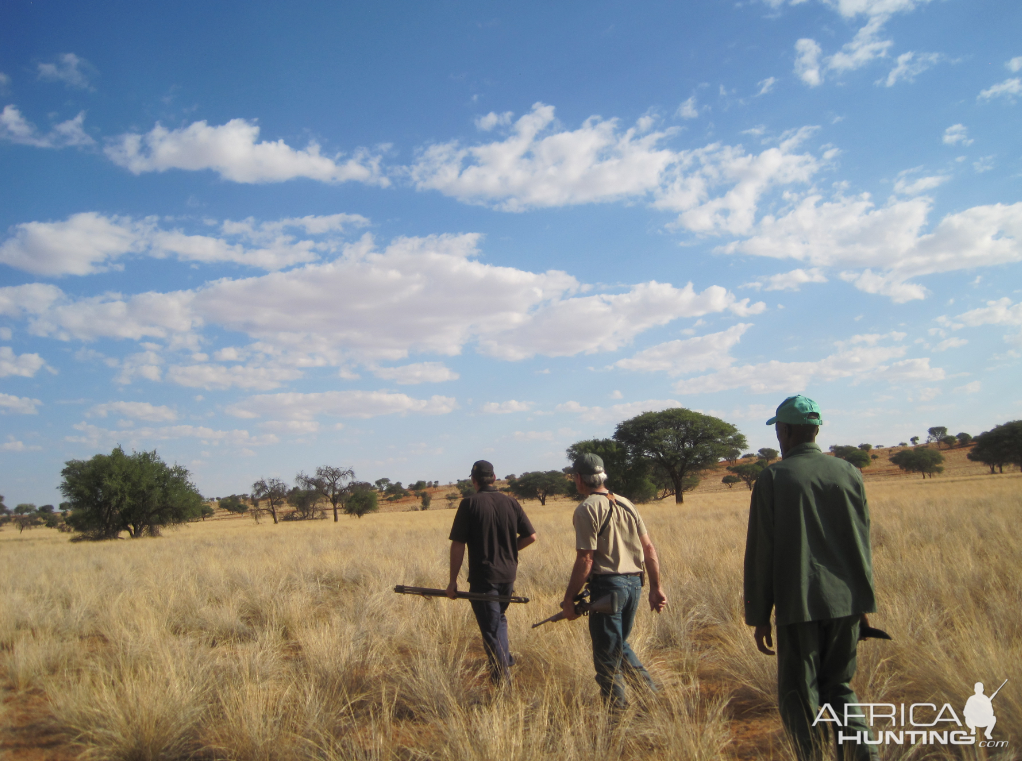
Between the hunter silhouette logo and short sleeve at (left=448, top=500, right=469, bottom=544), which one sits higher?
short sleeve at (left=448, top=500, right=469, bottom=544)

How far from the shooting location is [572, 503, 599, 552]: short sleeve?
378 centimetres

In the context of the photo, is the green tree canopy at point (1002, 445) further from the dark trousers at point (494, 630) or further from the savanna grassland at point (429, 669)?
the dark trousers at point (494, 630)

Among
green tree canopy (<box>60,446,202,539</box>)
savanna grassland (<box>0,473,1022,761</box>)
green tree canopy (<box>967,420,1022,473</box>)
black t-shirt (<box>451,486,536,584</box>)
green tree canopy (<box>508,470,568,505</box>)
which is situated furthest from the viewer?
green tree canopy (<box>508,470,568,505</box>)

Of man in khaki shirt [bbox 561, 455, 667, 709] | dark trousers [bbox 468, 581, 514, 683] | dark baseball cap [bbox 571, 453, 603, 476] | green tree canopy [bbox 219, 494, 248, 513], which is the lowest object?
green tree canopy [bbox 219, 494, 248, 513]

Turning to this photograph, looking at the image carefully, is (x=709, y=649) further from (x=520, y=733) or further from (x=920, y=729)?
(x=520, y=733)

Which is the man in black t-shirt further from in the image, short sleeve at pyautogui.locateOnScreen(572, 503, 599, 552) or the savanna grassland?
short sleeve at pyautogui.locateOnScreen(572, 503, 599, 552)

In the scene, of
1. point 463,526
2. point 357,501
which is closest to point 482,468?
point 463,526

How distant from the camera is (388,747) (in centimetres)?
351

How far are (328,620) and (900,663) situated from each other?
20.7ft

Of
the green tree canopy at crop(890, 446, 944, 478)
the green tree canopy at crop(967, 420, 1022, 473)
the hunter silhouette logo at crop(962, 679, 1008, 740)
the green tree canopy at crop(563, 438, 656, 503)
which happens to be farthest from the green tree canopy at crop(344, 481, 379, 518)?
the green tree canopy at crop(967, 420, 1022, 473)

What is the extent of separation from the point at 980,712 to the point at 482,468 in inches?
150

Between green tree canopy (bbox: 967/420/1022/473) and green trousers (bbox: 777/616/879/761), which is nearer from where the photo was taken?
green trousers (bbox: 777/616/879/761)

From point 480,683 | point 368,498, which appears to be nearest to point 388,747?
point 480,683

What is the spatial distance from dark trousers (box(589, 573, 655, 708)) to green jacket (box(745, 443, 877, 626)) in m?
1.02
